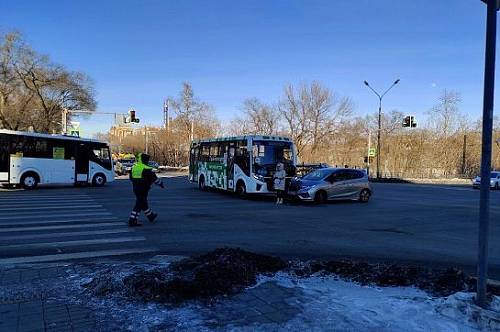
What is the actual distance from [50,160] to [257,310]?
78.7 ft

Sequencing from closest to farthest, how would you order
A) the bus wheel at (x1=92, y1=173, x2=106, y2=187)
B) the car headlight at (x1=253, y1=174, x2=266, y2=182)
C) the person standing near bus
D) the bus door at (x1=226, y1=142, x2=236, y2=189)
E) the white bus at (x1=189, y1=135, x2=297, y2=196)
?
the person standing near bus
the car headlight at (x1=253, y1=174, x2=266, y2=182)
the white bus at (x1=189, y1=135, x2=297, y2=196)
the bus door at (x1=226, y1=142, x2=236, y2=189)
the bus wheel at (x1=92, y1=173, x2=106, y2=187)

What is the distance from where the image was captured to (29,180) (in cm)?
2547

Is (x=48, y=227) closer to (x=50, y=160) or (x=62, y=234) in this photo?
(x=62, y=234)

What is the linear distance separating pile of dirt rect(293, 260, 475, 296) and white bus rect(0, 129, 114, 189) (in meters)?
22.4

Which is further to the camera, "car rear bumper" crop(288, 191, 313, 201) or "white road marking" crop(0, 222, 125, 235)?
"car rear bumper" crop(288, 191, 313, 201)

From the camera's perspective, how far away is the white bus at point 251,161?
2117 centimetres

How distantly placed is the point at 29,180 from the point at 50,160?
152 cm

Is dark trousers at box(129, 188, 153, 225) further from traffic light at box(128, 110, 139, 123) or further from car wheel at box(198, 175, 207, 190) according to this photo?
traffic light at box(128, 110, 139, 123)

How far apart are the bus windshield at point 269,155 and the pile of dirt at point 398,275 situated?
14565mm

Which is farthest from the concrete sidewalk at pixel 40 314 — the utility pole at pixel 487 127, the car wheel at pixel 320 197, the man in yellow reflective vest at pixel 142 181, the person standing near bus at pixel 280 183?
the car wheel at pixel 320 197

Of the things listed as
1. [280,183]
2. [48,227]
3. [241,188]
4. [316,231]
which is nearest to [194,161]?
[241,188]

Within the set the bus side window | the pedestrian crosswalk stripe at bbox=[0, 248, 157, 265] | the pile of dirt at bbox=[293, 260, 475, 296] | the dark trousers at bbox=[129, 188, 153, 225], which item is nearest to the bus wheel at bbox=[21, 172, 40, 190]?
the bus side window

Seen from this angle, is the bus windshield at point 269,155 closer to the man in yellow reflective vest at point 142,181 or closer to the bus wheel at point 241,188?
the bus wheel at point 241,188

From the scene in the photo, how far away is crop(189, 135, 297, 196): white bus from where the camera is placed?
69.5 feet
